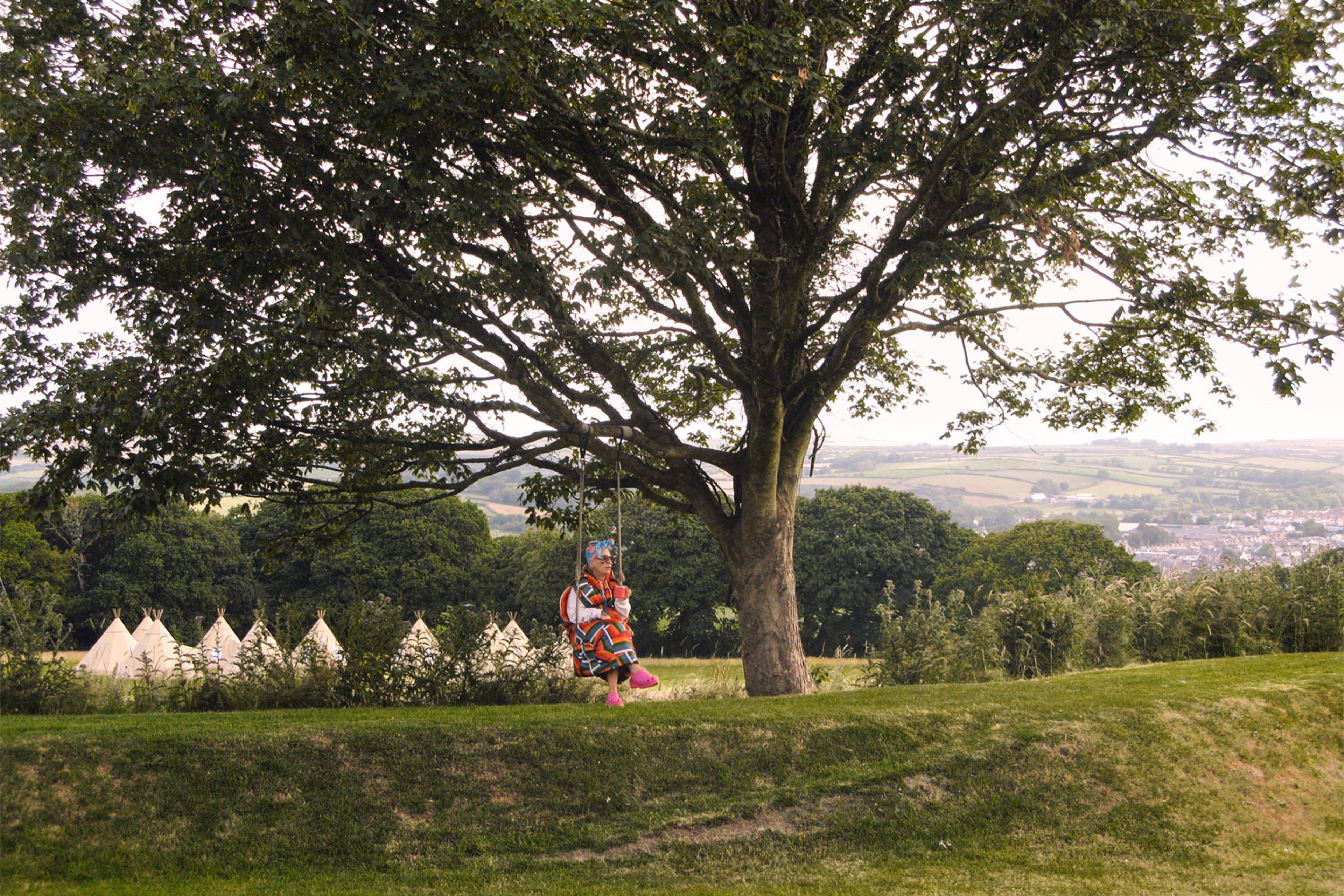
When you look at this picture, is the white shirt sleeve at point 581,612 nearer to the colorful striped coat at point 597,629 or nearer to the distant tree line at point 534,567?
the colorful striped coat at point 597,629

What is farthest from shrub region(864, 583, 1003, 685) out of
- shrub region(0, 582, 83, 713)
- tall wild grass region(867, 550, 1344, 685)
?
shrub region(0, 582, 83, 713)

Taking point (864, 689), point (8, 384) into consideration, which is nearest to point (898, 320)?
point (864, 689)

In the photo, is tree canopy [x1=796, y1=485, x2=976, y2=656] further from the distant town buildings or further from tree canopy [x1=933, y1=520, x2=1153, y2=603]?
the distant town buildings

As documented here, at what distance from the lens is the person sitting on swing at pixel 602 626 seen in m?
8.48

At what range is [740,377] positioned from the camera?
10.9 m

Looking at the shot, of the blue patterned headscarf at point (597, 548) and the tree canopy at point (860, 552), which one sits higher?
the blue patterned headscarf at point (597, 548)

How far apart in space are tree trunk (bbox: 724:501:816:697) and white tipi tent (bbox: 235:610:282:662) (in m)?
5.69

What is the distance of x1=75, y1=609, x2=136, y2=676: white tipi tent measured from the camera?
22.7 m

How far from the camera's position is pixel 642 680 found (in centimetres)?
845

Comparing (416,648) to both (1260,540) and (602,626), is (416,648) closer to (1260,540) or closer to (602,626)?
(602,626)

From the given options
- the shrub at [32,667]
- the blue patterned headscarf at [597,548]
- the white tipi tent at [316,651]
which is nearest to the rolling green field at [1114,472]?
the blue patterned headscarf at [597,548]

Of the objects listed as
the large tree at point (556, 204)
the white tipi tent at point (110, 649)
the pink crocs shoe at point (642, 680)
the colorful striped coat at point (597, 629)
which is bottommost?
the white tipi tent at point (110, 649)

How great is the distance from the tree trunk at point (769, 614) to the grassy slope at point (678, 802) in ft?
7.64

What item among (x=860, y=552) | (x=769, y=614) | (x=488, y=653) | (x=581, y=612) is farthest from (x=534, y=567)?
(x=581, y=612)
